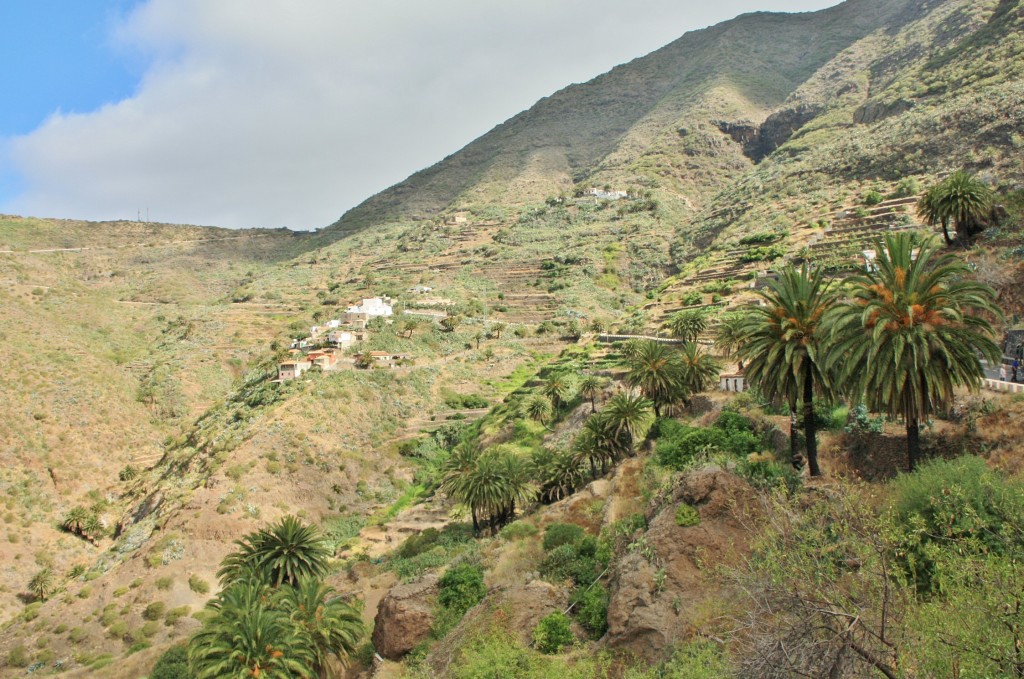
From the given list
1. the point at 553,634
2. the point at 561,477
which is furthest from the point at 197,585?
the point at 553,634

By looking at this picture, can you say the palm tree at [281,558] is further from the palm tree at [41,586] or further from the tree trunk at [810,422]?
the palm tree at [41,586]

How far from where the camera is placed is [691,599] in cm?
1692

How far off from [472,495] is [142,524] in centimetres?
3064

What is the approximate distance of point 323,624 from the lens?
81.4 ft

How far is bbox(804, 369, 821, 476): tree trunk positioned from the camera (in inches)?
813

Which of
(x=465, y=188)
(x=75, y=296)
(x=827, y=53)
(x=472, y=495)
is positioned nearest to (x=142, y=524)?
(x=472, y=495)

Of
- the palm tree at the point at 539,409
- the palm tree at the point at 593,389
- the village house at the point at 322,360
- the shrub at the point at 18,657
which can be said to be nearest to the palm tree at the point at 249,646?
the shrub at the point at 18,657

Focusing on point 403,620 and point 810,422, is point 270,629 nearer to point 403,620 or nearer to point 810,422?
point 403,620

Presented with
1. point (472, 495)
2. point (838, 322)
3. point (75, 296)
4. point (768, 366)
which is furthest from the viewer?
point (75, 296)

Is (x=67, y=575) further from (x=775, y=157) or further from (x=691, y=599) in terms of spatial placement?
(x=775, y=157)

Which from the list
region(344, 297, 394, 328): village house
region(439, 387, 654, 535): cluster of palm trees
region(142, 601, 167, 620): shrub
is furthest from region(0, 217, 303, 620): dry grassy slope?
region(439, 387, 654, 535): cluster of palm trees

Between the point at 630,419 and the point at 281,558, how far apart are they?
18.2 m

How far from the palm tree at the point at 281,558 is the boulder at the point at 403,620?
838 cm

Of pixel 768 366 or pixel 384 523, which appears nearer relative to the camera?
pixel 768 366
